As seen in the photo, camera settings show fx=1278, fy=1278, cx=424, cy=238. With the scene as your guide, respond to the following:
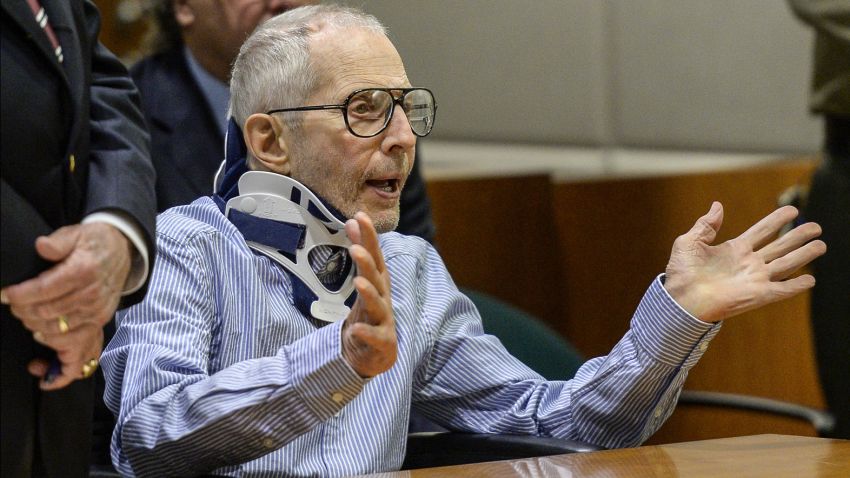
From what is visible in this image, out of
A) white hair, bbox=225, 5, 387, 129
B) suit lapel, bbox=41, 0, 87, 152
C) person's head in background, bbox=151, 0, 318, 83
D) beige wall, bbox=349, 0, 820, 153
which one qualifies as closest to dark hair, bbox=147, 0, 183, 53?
person's head in background, bbox=151, 0, 318, 83

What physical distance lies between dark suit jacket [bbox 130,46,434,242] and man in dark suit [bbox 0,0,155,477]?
1.04 m

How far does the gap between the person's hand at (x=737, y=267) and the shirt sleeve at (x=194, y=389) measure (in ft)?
1.64

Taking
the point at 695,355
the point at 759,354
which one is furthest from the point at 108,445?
the point at 759,354

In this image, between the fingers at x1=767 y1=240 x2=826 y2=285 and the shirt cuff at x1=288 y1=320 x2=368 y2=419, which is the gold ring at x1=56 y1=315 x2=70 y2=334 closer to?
the shirt cuff at x1=288 y1=320 x2=368 y2=419

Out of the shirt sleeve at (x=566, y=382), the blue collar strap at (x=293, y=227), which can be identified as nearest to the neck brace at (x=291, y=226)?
the blue collar strap at (x=293, y=227)

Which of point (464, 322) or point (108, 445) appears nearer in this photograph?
point (108, 445)

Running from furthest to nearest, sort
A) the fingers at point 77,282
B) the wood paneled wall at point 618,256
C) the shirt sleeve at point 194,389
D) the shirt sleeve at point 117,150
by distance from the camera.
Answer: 1. the wood paneled wall at point 618,256
2. the shirt sleeve at point 194,389
3. the shirt sleeve at point 117,150
4. the fingers at point 77,282

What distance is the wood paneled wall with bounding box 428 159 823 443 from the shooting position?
3.32 m

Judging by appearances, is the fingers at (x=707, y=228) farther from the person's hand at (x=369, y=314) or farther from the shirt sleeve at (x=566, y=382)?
the person's hand at (x=369, y=314)

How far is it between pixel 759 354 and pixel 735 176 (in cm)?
47

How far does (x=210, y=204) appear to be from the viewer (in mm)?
1817

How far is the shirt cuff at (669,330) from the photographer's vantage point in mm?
1703

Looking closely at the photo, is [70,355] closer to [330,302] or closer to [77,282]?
[77,282]

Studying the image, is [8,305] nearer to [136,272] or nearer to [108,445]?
[136,272]
